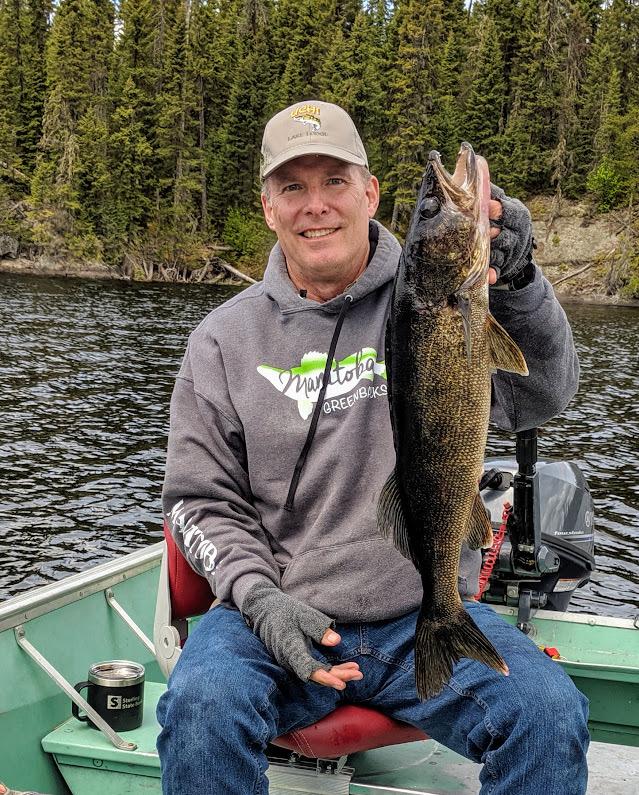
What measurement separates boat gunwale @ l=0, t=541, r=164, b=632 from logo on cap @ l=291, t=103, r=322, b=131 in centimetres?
223

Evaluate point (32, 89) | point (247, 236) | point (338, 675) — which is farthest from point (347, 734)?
point (32, 89)

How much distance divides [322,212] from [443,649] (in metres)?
1.48

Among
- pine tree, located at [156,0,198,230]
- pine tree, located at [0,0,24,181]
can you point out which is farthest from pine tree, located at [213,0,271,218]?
pine tree, located at [0,0,24,181]

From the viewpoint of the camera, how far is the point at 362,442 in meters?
2.88

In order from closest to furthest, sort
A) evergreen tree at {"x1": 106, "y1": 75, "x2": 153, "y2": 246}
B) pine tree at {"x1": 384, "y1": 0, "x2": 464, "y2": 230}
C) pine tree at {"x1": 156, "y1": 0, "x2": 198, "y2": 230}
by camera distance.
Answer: pine tree at {"x1": 384, "y1": 0, "x2": 464, "y2": 230} → evergreen tree at {"x1": 106, "y1": 75, "x2": 153, "y2": 246} → pine tree at {"x1": 156, "y1": 0, "x2": 198, "y2": 230}

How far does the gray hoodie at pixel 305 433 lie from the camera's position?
9.14ft

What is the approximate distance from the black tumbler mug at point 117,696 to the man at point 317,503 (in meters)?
0.97

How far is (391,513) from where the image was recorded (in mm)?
2604

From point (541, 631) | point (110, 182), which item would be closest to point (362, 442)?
point (541, 631)

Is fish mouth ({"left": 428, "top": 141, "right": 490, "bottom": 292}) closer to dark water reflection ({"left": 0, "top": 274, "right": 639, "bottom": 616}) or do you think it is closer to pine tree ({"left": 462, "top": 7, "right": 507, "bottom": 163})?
dark water reflection ({"left": 0, "top": 274, "right": 639, "bottom": 616})

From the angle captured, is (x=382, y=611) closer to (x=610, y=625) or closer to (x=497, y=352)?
(x=497, y=352)

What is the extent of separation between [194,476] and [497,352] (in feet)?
3.70

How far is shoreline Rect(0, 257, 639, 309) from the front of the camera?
41281mm

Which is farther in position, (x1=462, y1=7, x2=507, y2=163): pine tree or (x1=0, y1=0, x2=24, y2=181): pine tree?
(x1=462, y1=7, x2=507, y2=163): pine tree
